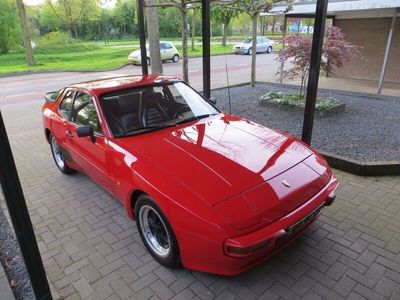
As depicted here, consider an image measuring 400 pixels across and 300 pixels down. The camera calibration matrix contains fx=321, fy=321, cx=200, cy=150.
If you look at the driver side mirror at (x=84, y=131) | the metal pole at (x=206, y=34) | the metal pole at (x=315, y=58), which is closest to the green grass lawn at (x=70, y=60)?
the metal pole at (x=206, y=34)

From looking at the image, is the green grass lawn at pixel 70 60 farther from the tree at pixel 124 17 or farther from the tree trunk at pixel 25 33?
the tree at pixel 124 17

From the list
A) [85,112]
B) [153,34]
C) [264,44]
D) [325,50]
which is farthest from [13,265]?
[264,44]

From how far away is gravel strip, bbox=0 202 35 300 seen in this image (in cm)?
286

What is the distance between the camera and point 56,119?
469 cm

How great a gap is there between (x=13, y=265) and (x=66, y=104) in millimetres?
2255

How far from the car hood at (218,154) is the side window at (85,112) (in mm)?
571

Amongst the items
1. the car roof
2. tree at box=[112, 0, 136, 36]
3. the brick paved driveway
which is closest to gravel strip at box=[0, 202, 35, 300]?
the brick paved driveway

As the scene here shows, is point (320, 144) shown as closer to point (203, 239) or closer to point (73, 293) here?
point (203, 239)

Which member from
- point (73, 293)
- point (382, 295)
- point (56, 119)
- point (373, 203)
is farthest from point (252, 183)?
point (56, 119)

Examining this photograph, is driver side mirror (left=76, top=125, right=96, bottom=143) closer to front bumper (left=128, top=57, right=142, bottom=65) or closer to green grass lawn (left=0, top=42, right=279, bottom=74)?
Result: green grass lawn (left=0, top=42, right=279, bottom=74)

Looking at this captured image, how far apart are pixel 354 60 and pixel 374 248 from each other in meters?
11.4

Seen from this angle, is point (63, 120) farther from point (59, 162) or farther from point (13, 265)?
point (13, 265)

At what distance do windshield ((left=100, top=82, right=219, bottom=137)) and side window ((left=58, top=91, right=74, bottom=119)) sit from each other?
100 cm

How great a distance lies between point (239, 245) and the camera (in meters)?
2.27
